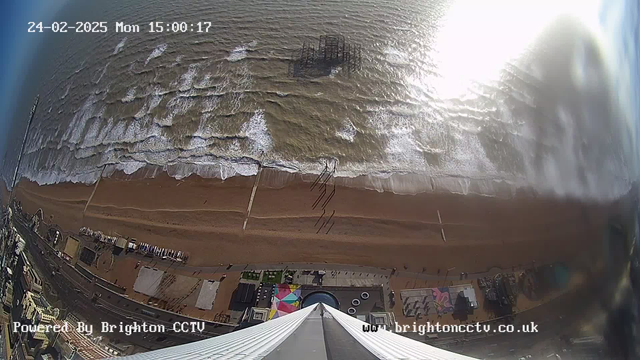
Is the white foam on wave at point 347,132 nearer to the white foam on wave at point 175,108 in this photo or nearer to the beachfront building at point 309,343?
the white foam on wave at point 175,108

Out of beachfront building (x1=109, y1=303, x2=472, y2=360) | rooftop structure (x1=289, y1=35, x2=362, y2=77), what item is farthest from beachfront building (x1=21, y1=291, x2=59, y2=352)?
rooftop structure (x1=289, y1=35, x2=362, y2=77)

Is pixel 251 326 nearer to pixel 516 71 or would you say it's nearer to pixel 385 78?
pixel 385 78

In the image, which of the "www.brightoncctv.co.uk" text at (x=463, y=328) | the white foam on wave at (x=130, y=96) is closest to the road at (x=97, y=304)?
the "www.brightoncctv.co.uk" text at (x=463, y=328)

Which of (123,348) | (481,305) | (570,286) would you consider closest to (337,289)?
(481,305)

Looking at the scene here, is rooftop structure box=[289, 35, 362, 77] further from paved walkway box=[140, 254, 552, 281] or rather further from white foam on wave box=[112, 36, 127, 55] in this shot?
paved walkway box=[140, 254, 552, 281]

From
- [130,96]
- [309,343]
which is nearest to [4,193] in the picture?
[130,96]

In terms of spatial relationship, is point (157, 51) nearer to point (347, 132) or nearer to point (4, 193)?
point (4, 193)
